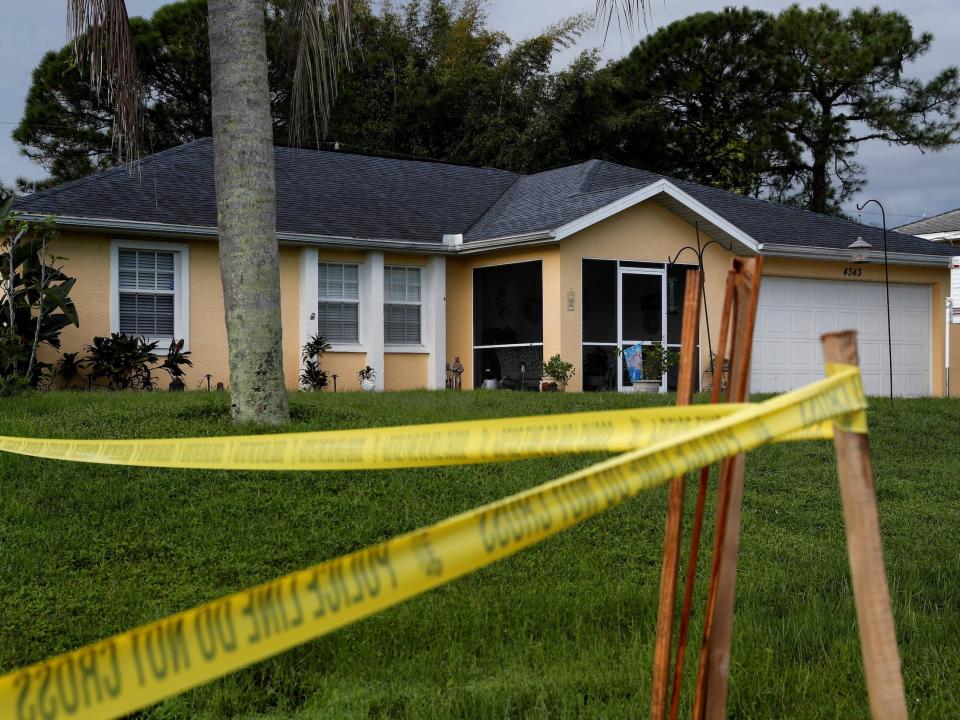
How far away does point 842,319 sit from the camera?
2045cm

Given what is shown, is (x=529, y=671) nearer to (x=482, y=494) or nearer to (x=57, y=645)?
(x=57, y=645)

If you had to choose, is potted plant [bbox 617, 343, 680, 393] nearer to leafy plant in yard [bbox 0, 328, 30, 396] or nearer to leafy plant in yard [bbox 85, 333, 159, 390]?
leafy plant in yard [bbox 85, 333, 159, 390]

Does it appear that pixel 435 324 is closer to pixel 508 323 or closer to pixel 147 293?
pixel 508 323

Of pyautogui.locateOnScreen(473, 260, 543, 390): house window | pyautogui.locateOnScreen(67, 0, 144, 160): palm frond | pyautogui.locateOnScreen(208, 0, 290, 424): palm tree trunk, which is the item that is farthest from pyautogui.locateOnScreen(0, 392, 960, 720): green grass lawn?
pyautogui.locateOnScreen(473, 260, 543, 390): house window

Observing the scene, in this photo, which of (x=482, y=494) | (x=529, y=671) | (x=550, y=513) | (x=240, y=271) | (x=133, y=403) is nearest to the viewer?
(x=550, y=513)

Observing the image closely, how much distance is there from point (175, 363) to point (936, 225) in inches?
972

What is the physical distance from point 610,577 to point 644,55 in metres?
32.9

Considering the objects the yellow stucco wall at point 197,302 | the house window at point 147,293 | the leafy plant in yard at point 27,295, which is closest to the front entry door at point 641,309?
the yellow stucco wall at point 197,302

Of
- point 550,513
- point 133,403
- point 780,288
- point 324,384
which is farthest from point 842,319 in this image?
point 550,513

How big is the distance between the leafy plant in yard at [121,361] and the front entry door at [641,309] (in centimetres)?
791

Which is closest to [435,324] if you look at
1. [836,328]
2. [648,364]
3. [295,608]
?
[648,364]

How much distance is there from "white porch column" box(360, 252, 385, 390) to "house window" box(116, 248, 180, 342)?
328cm

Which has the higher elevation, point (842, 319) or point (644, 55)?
point (644, 55)

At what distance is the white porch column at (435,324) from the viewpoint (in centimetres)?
1847
